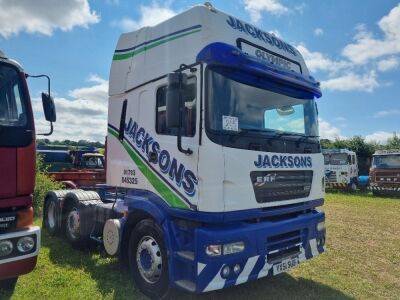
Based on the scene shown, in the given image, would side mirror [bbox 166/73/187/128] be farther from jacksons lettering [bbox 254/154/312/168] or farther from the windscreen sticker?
jacksons lettering [bbox 254/154/312/168]

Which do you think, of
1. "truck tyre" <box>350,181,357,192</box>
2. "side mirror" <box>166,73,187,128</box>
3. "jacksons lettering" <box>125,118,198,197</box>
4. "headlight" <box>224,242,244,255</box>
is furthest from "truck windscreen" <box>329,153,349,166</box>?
"side mirror" <box>166,73,187,128</box>

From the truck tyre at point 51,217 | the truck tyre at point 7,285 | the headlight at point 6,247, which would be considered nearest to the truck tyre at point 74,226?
the truck tyre at point 51,217

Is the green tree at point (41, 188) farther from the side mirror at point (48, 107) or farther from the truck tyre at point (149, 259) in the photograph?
the truck tyre at point (149, 259)

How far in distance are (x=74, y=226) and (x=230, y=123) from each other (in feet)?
14.0

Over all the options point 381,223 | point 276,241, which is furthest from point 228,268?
point 381,223

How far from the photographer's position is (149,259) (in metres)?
4.57

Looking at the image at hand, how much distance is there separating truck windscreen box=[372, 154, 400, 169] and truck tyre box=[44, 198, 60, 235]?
17.9 m

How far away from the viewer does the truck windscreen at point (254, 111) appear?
3.97 metres

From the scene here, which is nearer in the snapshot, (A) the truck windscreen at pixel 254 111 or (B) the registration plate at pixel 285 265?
(A) the truck windscreen at pixel 254 111

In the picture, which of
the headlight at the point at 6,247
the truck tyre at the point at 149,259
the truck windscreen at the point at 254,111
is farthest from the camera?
the truck tyre at the point at 149,259

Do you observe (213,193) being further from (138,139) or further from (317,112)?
(317,112)

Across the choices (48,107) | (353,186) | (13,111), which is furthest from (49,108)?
(353,186)

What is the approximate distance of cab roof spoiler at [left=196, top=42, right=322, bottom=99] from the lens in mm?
3953

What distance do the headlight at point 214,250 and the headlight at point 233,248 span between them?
0.08m
